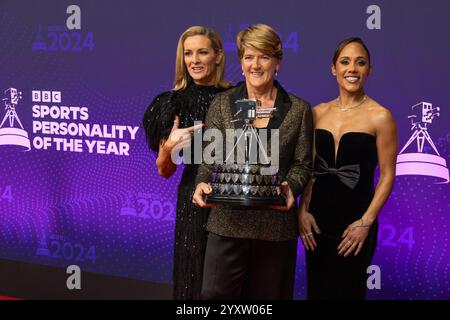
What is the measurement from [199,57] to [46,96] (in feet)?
6.63

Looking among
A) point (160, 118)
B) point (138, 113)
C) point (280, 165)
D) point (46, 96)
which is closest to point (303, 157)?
point (280, 165)

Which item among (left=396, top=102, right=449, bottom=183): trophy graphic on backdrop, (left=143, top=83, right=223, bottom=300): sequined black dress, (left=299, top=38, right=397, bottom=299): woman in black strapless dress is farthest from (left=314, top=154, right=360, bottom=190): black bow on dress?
(left=396, top=102, right=449, bottom=183): trophy graphic on backdrop

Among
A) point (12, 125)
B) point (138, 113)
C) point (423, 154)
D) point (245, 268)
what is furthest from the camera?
point (12, 125)

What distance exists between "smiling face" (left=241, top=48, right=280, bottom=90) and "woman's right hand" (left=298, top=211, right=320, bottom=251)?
25.0 inches

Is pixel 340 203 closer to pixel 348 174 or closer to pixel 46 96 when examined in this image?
pixel 348 174

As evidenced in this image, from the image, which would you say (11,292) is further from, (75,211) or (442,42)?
(442,42)

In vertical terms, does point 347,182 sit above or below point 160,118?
below

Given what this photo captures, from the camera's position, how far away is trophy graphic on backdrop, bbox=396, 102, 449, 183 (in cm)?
385

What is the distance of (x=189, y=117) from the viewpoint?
3164 mm

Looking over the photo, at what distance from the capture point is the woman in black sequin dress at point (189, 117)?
3125mm

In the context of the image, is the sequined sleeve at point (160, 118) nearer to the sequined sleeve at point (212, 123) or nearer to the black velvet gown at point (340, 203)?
the sequined sleeve at point (212, 123)

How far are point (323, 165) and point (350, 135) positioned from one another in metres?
0.18

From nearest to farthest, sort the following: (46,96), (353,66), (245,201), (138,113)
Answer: (245,201), (353,66), (138,113), (46,96)

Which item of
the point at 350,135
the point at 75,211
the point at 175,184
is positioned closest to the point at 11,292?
the point at 75,211
